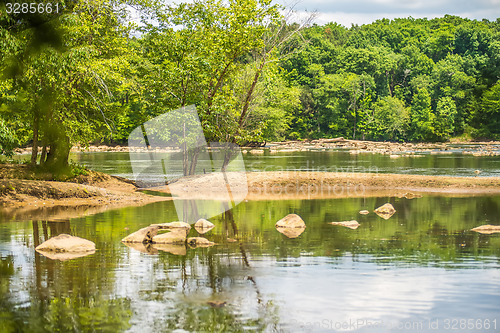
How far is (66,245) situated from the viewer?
14719mm

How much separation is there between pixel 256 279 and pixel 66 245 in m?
5.45

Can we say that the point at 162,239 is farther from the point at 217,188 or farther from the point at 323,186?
the point at 323,186

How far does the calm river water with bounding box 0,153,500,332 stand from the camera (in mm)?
A: 9477

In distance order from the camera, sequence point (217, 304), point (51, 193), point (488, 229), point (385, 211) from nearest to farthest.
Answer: point (217, 304)
point (488, 229)
point (385, 211)
point (51, 193)

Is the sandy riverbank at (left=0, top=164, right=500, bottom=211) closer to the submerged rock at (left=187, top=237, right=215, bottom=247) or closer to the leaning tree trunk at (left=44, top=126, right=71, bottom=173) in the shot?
Result: the leaning tree trunk at (left=44, top=126, right=71, bottom=173)

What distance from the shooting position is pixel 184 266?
519 inches

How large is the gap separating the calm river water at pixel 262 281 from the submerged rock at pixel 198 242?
12.3 inches

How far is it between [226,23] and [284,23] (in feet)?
11.1

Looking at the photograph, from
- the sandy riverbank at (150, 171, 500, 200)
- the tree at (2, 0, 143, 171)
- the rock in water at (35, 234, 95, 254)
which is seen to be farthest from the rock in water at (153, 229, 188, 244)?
the sandy riverbank at (150, 171, 500, 200)

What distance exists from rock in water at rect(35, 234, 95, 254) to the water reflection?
41 cm

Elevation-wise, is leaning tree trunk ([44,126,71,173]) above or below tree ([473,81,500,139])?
below

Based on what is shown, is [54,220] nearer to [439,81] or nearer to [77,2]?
[77,2]

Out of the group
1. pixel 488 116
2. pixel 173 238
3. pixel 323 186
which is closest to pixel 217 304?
pixel 173 238

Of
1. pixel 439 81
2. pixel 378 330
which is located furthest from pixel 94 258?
pixel 439 81
